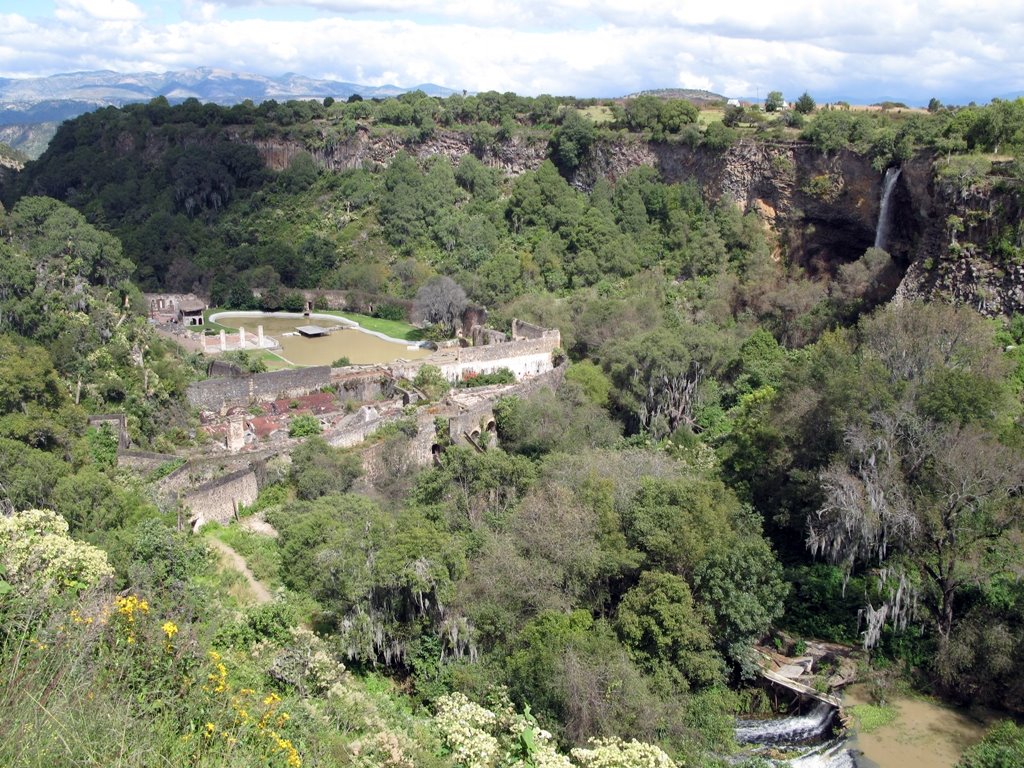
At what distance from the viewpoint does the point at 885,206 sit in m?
37.5

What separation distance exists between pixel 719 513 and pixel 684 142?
35.1 m

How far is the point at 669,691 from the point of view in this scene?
15.6 m

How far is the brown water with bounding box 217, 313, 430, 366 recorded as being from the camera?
1642 inches

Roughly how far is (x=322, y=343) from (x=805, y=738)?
33.2 meters

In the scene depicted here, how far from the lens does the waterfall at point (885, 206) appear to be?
122 feet

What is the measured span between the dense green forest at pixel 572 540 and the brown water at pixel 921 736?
24.9 inches

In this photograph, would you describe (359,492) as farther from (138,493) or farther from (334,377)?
(334,377)

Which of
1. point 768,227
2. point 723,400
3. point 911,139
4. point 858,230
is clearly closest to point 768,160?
point 768,227

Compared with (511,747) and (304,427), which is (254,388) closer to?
(304,427)

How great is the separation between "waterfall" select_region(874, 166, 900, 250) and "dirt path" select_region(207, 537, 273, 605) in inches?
1143

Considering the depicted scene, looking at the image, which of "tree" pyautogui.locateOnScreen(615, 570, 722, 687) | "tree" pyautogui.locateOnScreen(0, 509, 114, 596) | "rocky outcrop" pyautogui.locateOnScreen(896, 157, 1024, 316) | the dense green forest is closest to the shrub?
the dense green forest

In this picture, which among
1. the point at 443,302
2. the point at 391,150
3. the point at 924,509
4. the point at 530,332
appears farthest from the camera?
the point at 391,150

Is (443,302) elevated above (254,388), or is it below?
above

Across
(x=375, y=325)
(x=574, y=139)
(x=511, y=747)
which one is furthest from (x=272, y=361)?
(x=511, y=747)
